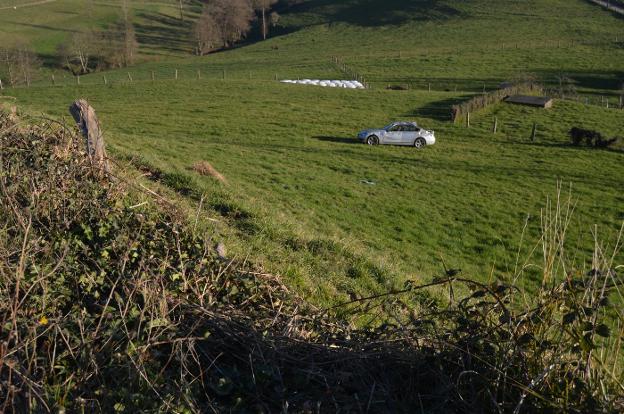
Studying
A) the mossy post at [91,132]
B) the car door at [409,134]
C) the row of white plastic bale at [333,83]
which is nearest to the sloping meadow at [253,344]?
the mossy post at [91,132]

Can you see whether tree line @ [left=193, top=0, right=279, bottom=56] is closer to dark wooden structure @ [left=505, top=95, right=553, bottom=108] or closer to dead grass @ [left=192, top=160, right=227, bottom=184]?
dark wooden structure @ [left=505, top=95, right=553, bottom=108]

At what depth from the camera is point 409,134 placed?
1064 inches

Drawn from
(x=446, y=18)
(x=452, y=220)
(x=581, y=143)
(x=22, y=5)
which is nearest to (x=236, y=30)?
(x=446, y=18)

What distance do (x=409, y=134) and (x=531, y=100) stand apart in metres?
14.8

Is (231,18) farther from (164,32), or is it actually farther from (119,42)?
(119,42)

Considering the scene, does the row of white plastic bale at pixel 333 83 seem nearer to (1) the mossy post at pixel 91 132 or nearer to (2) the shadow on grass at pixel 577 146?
(2) the shadow on grass at pixel 577 146

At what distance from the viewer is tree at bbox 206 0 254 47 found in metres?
88.3

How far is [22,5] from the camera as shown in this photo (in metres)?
99.8

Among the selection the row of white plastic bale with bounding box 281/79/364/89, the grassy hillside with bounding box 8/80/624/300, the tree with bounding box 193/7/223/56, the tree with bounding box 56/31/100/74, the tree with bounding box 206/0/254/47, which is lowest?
the grassy hillside with bounding box 8/80/624/300

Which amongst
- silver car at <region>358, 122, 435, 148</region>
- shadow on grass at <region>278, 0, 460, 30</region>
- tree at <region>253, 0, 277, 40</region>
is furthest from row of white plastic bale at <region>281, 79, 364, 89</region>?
tree at <region>253, 0, 277, 40</region>

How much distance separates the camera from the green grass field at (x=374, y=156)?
32.1 ft

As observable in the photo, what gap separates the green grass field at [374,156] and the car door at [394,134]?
3.22 feet

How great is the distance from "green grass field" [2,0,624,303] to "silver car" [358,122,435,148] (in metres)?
0.94

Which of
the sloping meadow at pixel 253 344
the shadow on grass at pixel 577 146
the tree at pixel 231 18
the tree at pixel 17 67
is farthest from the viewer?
the tree at pixel 231 18
